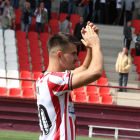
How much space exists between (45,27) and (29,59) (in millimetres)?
3193

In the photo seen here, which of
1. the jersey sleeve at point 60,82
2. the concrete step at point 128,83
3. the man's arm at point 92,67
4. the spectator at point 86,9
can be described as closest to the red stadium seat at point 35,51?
the concrete step at point 128,83

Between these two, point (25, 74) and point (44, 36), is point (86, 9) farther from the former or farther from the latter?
point (25, 74)

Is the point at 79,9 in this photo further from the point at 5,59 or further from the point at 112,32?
the point at 5,59

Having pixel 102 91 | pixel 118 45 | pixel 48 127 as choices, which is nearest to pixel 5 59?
pixel 102 91

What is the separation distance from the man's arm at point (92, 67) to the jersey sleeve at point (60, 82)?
0.05 m

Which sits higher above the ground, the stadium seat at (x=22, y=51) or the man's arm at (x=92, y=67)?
the man's arm at (x=92, y=67)

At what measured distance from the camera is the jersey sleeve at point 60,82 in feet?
7.94

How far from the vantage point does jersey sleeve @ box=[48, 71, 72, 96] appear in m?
2.42

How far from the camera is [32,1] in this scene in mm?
15266

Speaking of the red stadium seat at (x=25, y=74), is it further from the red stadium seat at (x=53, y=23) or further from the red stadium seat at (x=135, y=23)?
the red stadium seat at (x=135, y=23)

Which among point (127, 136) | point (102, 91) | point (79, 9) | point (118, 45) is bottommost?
point (127, 136)

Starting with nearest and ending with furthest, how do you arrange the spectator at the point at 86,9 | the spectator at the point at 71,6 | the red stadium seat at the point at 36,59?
the red stadium seat at the point at 36,59 → the spectator at the point at 71,6 → the spectator at the point at 86,9

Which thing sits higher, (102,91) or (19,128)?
(102,91)

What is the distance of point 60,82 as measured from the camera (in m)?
2.44
